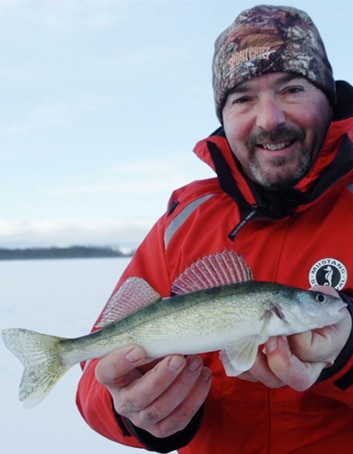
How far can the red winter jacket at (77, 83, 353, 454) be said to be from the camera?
223cm

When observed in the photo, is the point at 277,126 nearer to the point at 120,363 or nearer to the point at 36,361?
the point at 120,363

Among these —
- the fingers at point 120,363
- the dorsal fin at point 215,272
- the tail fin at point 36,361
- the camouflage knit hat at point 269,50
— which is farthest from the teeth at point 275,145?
the tail fin at point 36,361

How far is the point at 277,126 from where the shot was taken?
99.6 inches

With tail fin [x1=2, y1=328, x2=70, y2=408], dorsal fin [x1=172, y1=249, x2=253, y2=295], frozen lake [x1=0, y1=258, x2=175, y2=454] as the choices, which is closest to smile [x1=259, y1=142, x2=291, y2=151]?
dorsal fin [x1=172, y1=249, x2=253, y2=295]

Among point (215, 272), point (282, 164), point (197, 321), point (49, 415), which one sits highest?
point (282, 164)

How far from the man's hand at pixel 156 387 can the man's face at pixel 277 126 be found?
1.03 m

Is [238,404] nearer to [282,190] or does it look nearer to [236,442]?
[236,442]

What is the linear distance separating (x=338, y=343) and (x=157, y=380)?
2.16ft

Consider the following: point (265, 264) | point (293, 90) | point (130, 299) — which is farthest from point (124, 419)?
point (293, 90)

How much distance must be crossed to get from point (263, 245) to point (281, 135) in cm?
53

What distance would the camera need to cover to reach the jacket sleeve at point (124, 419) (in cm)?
234

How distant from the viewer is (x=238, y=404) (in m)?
2.31

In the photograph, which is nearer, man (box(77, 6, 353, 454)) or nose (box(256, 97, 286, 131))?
man (box(77, 6, 353, 454))

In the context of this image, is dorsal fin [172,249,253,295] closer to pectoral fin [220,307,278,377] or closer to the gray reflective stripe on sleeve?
pectoral fin [220,307,278,377]
